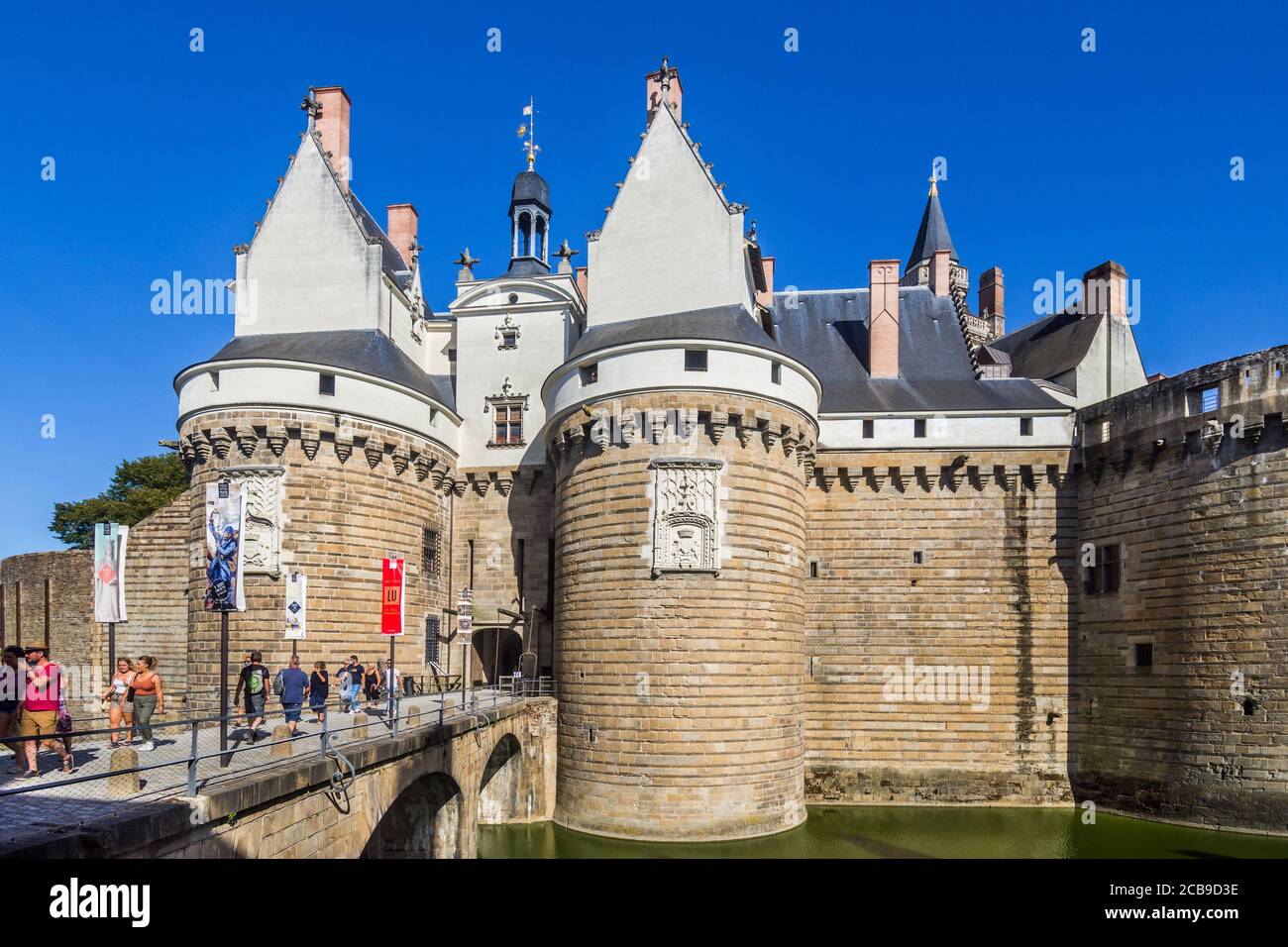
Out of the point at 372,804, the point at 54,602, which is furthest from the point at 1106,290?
the point at 54,602

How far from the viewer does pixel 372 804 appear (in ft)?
45.3

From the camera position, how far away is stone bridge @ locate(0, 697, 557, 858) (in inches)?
342

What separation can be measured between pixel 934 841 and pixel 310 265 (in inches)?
933

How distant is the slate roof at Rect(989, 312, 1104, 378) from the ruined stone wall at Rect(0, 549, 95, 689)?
33.8 metres

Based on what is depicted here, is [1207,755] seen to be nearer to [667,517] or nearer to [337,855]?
[667,517]

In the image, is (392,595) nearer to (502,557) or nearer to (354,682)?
(354,682)

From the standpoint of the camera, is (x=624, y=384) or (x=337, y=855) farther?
(x=624, y=384)

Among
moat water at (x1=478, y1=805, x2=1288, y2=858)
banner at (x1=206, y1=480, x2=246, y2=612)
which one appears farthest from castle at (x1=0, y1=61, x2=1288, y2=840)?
banner at (x1=206, y1=480, x2=246, y2=612)

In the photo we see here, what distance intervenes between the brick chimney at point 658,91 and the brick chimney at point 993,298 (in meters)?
26.9
